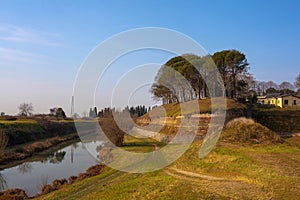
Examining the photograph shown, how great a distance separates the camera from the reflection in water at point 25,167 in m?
28.0

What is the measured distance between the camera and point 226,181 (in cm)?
1323

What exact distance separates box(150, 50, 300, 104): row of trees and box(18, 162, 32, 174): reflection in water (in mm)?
30384

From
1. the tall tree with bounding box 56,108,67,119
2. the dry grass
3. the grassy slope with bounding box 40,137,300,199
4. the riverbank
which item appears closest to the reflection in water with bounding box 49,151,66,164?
the riverbank

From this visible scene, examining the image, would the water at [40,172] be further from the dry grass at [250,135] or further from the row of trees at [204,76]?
the row of trees at [204,76]

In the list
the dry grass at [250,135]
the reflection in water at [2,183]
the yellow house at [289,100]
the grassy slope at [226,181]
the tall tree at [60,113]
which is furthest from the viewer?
the tall tree at [60,113]

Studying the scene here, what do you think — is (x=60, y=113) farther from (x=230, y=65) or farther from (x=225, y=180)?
(x=225, y=180)

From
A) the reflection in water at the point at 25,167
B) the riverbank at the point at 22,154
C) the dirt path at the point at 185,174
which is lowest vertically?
the reflection in water at the point at 25,167

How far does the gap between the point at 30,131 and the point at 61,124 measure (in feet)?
51.6

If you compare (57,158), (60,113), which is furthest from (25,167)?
(60,113)

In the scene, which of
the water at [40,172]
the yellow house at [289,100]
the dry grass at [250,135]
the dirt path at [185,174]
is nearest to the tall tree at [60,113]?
the water at [40,172]

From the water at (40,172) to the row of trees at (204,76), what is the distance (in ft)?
86.8

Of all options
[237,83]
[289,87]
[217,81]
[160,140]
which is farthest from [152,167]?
[289,87]

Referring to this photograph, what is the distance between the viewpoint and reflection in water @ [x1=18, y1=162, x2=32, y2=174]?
28047 millimetres

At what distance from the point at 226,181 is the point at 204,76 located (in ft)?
128
